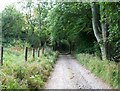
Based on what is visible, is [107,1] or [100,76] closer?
[107,1]

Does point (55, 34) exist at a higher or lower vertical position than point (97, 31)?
higher

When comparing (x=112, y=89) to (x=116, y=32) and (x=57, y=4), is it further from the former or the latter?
(x=57, y=4)

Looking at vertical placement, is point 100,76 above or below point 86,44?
below

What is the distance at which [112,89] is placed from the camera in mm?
10461

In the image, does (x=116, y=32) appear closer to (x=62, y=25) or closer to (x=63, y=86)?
(x=63, y=86)

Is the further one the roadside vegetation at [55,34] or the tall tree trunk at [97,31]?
the tall tree trunk at [97,31]

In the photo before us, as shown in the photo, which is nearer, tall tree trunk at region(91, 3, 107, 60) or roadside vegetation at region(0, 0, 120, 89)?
roadside vegetation at region(0, 0, 120, 89)

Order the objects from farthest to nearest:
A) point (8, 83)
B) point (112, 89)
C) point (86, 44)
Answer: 1. point (86, 44)
2. point (112, 89)
3. point (8, 83)

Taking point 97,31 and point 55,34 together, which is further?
point 55,34

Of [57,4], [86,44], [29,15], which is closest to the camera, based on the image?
[57,4]

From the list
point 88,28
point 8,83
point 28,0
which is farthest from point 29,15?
point 8,83

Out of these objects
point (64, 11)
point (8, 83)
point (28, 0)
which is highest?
point (28, 0)

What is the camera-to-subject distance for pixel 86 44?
30844 millimetres

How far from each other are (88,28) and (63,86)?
617 inches
